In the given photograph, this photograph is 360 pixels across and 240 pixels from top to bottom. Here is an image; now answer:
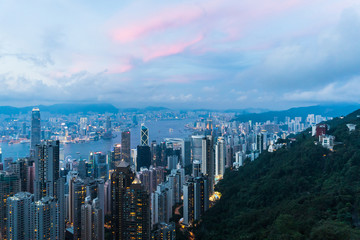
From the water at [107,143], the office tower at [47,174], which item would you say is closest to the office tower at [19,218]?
the office tower at [47,174]

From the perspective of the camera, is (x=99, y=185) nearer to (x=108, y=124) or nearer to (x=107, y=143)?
(x=107, y=143)

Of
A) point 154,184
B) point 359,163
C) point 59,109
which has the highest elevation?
point 59,109

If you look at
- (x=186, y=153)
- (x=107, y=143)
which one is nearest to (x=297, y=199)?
(x=186, y=153)

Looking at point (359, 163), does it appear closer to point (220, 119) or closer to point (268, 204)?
point (268, 204)

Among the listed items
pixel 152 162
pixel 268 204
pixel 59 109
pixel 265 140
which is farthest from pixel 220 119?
pixel 268 204

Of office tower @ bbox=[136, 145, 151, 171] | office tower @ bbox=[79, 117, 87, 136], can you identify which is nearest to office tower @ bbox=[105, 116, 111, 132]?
office tower @ bbox=[79, 117, 87, 136]

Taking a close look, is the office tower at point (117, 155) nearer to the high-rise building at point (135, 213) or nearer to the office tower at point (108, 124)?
the office tower at point (108, 124)

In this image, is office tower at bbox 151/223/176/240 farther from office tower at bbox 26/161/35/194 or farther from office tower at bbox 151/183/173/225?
office tower at bbox 26/161/35/194
